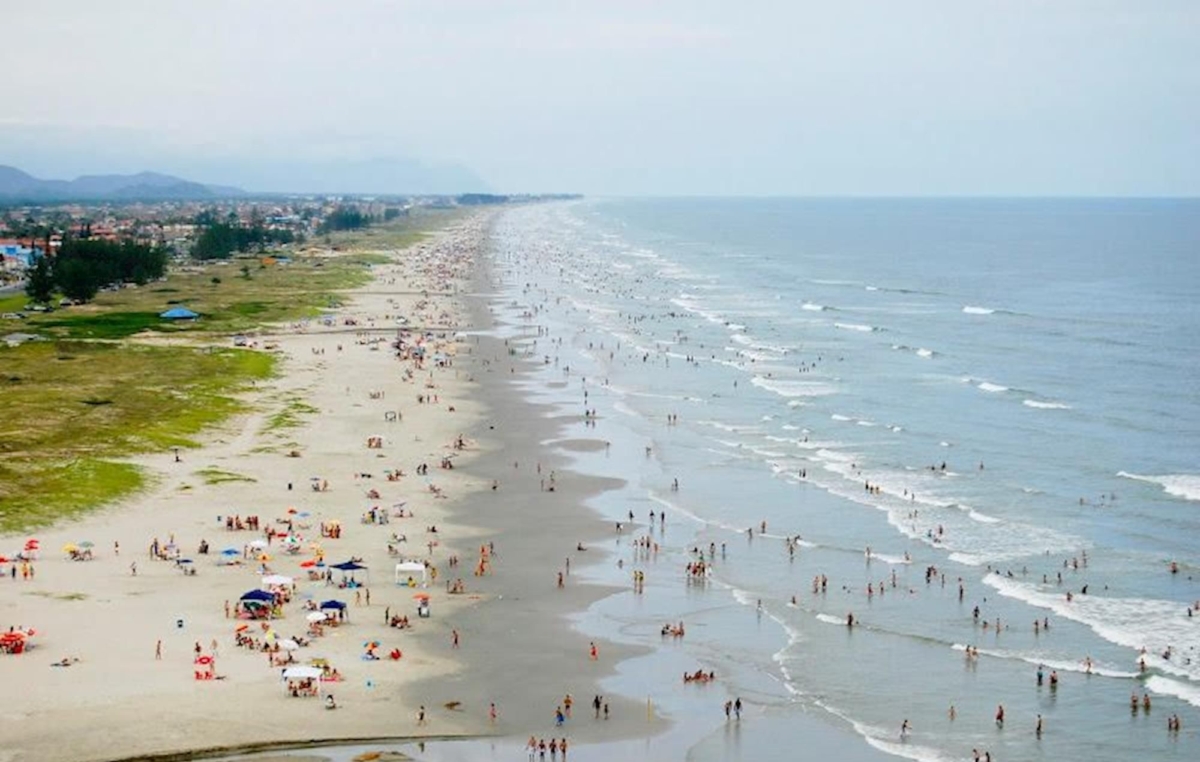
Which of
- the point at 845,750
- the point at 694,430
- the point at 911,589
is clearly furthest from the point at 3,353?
the point at 845,750

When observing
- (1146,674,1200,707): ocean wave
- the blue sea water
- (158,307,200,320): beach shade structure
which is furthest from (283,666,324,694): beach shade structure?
(158,307,200,320): beach shade structure

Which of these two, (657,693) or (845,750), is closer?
(845,750)

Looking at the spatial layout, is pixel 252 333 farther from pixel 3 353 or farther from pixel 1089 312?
pixel 1089 312

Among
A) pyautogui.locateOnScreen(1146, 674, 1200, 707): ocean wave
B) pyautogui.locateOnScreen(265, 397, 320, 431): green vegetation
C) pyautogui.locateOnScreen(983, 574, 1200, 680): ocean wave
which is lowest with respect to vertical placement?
pyautogui.locateOnScreen(1146, 674, 1200, 707): ocean wave

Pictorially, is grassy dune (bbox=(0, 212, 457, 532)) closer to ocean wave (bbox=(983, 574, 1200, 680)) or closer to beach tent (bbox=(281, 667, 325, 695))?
beach tent (bbox=(281, 667, 325, 695))

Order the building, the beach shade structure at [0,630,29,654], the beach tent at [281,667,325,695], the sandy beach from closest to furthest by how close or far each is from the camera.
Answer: the sandy beach < the beach tent at [281,667,325,695] < the beach shade structure at [0,630,29,654] < the building
